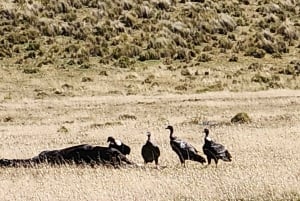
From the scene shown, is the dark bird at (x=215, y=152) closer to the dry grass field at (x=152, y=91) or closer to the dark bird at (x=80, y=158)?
the dry grass field at (x=152, y=91)

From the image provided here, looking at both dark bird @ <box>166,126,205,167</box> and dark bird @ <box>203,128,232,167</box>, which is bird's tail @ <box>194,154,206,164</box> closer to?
dark bird @ <box>166,126,205,167</box>

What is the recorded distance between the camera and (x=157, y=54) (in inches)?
1743

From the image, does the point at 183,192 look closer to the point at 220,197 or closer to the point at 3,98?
the point at 220,197

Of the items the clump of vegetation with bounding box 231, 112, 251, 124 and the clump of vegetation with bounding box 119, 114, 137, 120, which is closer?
the clump of vegetation with bounding box 231, 112, 251, 124

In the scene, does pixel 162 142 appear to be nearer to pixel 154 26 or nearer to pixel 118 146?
pixel 118 146

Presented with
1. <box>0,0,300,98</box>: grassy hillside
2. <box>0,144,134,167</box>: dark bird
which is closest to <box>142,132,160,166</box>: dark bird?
<box>0,144,134,167</box>: dark bird

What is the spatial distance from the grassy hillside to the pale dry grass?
5.17 metres

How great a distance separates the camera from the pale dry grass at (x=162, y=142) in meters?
12.4

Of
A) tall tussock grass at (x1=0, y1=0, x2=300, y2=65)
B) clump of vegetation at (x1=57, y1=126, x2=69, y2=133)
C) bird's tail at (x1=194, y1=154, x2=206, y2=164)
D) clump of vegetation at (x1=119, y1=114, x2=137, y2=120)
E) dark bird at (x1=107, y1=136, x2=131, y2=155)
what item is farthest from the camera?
tall tussock grass at (x1=0, y1=0, x2=300, y2=65)

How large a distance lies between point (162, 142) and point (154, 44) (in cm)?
2879

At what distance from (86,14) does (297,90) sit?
24864 mm

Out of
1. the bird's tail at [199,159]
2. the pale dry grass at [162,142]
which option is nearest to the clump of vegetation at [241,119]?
the pale dry grass at [162,142]

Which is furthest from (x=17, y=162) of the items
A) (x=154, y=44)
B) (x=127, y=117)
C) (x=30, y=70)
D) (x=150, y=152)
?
(x=154, y=44)

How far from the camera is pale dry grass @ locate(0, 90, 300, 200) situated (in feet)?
40.5
